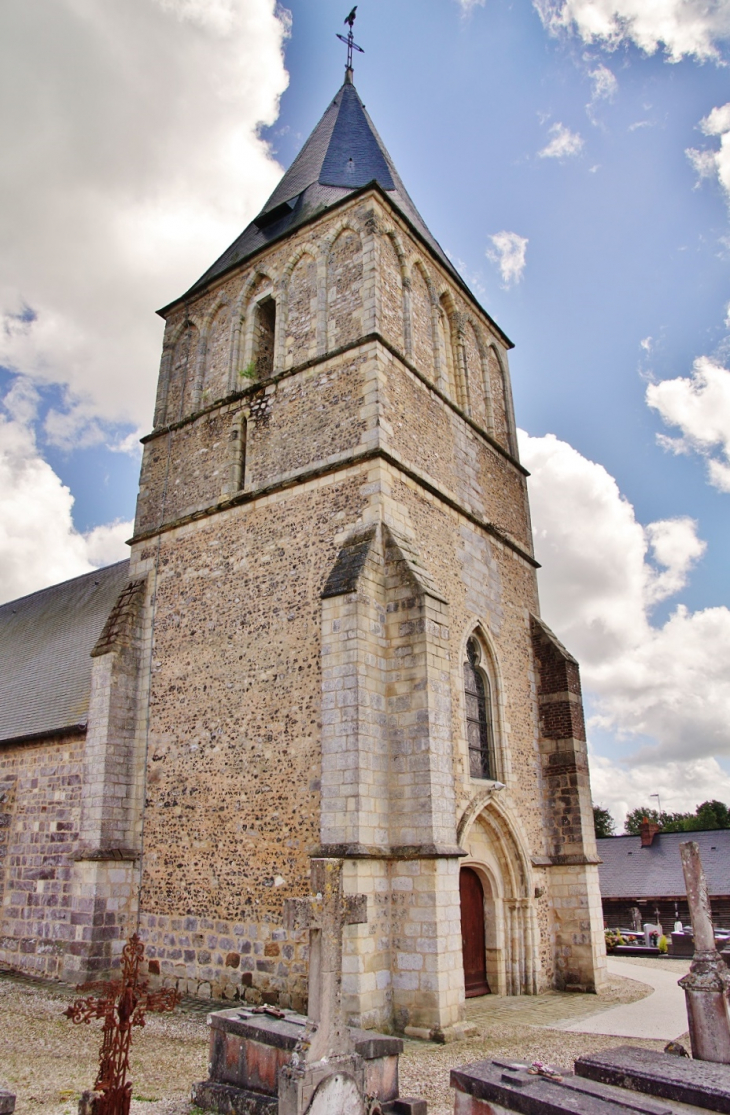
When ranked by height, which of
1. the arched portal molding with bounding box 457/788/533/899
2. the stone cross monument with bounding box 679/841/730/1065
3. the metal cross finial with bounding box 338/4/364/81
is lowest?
the stone cross monument with bounding box 679/841/730/1065

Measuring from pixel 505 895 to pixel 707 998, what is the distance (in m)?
5.87

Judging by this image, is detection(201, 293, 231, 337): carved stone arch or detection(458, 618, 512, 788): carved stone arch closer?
detection(458, 618, 512, 788): carved stone arch

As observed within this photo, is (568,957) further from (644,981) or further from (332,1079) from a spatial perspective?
(332,1079)

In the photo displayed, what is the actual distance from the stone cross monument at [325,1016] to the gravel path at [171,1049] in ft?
6.08

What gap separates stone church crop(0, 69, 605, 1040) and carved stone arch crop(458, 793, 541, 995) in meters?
0.04

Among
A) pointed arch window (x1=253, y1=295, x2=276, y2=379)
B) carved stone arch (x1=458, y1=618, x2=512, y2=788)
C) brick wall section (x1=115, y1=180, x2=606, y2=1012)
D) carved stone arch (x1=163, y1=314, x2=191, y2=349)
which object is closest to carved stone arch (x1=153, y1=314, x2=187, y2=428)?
carved stone arch (x1=163, y1=314, x2=191, y2=349)

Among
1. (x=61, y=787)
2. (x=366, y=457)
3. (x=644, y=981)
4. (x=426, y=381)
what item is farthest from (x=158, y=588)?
(x=644, y=981)

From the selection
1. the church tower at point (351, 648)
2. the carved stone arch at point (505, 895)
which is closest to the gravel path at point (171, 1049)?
the carved stone arch at point (505, 895)

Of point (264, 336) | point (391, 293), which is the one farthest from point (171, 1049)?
point (264, 336)

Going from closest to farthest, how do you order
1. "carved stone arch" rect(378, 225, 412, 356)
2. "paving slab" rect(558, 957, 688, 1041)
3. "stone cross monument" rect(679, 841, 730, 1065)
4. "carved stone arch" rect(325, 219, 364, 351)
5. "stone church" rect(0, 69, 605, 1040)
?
1. "stone cross monument" rect(679, 841, 730, 1065)
2. "paving slab" rect(558, 957, 688, 1041)
3. "stone church" rect(0, 69, 605, 1040)
4. "carved stone arch" rect(325, 219, 364, 351)
5. "carved stone arch" rect(378, 225, 412, 356)

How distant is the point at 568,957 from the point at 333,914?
882 centimetres

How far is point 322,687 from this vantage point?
959 centimetres

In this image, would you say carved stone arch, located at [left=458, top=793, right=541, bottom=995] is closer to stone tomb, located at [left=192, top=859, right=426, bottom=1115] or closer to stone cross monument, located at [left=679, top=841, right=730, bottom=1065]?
stone cross monument, located at [left=679, top=841, right=730, bottom=1065]

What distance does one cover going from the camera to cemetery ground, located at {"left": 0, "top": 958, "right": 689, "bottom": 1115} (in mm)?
6215
